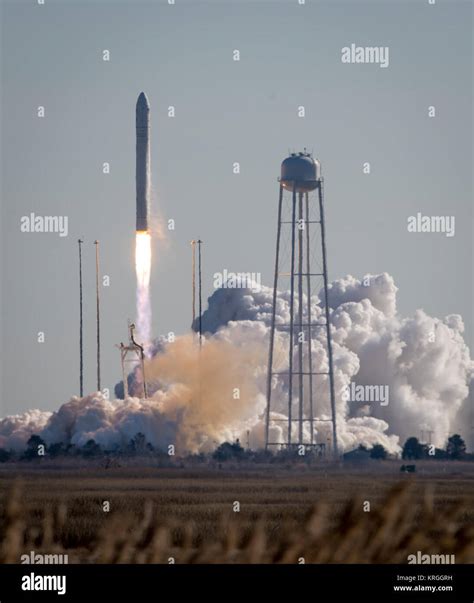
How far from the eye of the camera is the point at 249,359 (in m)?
142

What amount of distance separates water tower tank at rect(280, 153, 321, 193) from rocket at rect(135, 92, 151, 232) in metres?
8.61

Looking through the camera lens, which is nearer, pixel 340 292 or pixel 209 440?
pixel 209 440

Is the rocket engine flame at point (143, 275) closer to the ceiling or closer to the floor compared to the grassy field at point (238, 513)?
closer to the ceiling

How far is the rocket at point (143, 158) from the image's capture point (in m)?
121

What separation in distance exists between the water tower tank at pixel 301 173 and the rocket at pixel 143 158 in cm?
861

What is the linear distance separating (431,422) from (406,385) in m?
4.83

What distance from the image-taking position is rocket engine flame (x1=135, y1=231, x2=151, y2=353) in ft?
386

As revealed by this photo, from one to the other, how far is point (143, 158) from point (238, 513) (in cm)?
5514
